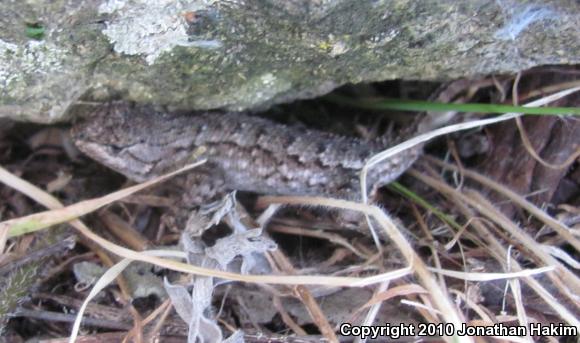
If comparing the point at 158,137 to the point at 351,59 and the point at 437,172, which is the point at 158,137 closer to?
the point at 351,59

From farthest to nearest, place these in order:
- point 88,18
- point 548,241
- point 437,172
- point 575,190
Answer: point 437,172 < point 575,190 < point 548,241 < point 88,18

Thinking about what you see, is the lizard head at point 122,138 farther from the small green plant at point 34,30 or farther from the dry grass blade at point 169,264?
the small green plant at point 34,30

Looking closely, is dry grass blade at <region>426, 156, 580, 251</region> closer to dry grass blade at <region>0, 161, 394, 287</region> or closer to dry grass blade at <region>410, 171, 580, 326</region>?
dry grass blade at <region>410, 171, 580, 326</region>

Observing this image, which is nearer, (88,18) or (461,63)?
(88,18)

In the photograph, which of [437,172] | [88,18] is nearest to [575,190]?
[437,172]

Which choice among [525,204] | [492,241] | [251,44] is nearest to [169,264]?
[251,44]

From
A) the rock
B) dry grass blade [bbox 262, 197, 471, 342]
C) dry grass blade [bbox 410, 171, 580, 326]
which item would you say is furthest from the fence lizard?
dry grass blade [bbox 262, 197, 471, 342]

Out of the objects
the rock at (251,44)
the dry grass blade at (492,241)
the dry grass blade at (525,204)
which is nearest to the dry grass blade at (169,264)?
the rock at (251,44)

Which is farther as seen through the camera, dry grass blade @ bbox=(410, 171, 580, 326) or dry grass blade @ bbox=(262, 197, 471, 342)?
dry grass blade @ bbox=(410, 171, 580, 326)
